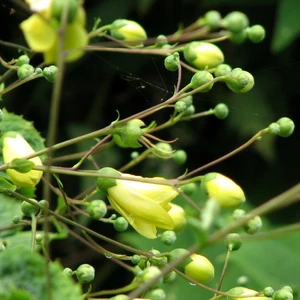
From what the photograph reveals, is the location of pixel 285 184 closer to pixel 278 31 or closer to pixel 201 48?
pixel 278 31

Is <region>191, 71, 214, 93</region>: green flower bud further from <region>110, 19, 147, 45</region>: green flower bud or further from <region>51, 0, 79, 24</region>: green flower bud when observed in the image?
<region>51, 0, 79, 24</region>: green flower bud

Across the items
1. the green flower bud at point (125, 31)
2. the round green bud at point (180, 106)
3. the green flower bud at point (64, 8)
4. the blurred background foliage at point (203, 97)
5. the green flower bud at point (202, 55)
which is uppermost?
the green flower bud at point (64, 8)

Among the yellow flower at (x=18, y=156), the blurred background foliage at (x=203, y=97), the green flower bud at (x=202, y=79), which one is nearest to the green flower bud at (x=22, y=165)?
the yellow flower at (x=18, y=156)

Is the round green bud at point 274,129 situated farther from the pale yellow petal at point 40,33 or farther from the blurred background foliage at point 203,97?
the blurred background foliage at point 203,97

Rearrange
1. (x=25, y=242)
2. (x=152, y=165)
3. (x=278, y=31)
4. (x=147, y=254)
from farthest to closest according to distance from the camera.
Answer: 1. (x=152, y=165)
2. (x=278, y=31)
3. (x=25, y=242)
4. (x=147, y=254)

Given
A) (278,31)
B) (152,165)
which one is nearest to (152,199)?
(278,31)

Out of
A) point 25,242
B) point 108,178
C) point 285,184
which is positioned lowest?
point 285,184

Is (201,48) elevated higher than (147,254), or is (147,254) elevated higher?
(201,48)
